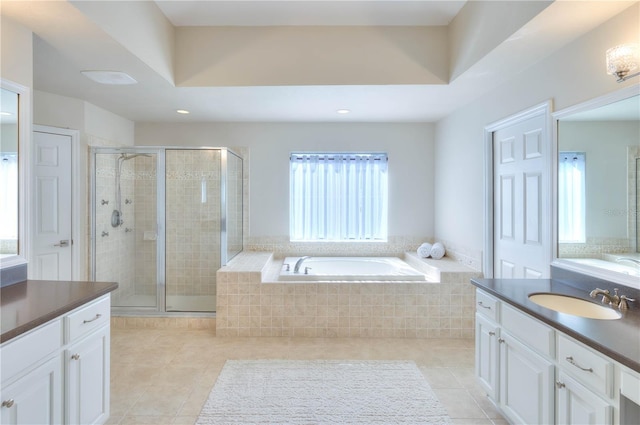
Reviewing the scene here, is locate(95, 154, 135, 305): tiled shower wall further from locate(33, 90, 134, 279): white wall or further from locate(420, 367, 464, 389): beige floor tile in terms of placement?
locate(420, 367, 464, 389): beige floor tile

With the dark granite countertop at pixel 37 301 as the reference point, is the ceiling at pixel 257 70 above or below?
above

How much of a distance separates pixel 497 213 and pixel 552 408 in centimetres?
176

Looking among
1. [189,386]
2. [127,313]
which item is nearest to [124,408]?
[189,386]

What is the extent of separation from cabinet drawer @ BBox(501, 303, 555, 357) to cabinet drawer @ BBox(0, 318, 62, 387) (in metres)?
2.23

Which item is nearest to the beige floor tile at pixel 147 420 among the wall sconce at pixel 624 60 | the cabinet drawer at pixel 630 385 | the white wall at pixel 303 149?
the cabinet drawer at pixel 630 385

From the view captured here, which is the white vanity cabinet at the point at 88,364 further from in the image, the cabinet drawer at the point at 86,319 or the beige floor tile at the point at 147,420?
the beige floor tile at the point at 147,420

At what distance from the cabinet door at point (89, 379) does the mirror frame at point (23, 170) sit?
0.68 metres

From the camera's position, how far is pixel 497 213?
113 inches

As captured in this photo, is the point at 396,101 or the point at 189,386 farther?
the point at 396,101

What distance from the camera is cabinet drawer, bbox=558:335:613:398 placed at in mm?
1175

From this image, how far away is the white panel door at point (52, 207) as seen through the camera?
2.88 metres

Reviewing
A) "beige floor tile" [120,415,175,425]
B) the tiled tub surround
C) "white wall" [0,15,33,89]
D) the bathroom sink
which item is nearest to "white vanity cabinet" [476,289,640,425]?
the bathroom sink

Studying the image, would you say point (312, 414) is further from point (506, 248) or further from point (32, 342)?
point (506, 248)

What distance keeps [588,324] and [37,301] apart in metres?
2.50
